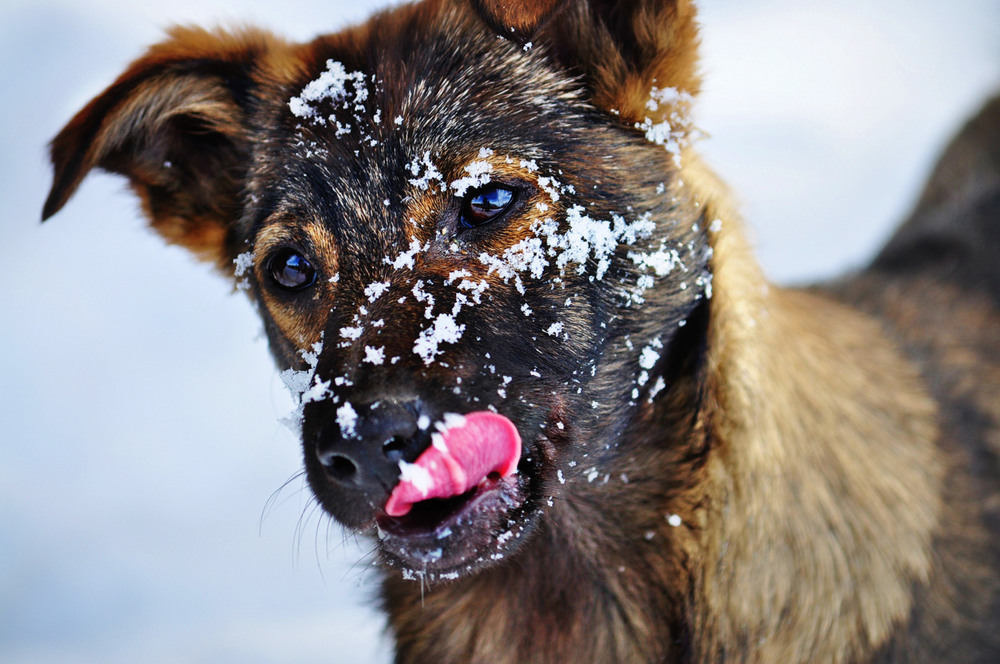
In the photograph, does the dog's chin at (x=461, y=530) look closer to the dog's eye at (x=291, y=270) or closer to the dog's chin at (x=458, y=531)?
the dog's chin at (x=458, y=531)

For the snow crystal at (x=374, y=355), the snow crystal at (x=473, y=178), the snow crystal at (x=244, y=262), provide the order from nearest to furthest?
1. the snow crystal at (x=374, y=355)
2. the snow crystal at (x=473, y=178)
3. the snow crystal at (x=244, y=262)

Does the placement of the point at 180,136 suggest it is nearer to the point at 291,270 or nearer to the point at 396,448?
the point at 291,270

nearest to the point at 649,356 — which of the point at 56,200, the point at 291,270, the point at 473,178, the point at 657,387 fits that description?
the point at 657,387

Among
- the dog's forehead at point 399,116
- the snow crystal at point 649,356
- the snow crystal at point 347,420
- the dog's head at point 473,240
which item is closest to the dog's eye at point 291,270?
the dog's head at point 473,240

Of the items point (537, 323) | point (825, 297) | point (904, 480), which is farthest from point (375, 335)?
point (825, 297)

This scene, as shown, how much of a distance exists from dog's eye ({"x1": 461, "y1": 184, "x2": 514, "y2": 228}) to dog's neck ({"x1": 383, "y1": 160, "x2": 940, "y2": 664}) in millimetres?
536

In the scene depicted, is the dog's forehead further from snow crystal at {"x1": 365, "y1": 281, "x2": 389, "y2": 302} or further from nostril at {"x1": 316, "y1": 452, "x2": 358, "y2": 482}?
nostril at {"x1": 316, "y1": 452, "x2": 358, "y2": 482}

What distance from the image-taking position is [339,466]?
162 centimetres

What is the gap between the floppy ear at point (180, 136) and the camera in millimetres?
2078

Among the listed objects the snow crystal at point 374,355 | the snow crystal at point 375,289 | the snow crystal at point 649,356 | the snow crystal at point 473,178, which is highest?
the snow crystal at point 473,178

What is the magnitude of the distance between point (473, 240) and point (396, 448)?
59cm

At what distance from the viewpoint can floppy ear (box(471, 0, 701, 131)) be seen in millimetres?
2020

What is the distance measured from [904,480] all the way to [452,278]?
144cm

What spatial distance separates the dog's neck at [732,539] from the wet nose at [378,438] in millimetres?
713
